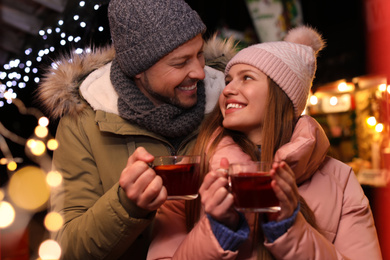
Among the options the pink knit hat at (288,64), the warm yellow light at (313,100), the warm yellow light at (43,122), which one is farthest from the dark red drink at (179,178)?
the warm yellow light at (313,100)

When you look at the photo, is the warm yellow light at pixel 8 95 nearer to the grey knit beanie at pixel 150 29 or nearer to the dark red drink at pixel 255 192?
the grey knit beanie at pixel 150 29

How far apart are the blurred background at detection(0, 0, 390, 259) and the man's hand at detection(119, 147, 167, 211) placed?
688 mm

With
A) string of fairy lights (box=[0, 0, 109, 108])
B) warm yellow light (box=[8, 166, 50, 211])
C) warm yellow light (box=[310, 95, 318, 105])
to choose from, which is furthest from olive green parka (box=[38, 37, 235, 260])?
warm yellow light (box=[310, 95, 318, 105])

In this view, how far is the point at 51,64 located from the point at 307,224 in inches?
65.5

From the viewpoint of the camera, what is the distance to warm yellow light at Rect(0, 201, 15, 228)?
293 cm

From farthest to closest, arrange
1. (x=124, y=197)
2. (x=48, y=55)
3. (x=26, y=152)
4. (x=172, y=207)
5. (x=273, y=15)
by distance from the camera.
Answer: (x=273, y=15) → (x=26, y=152) → (x=48, y=55) → (x=172, y=207) → (x=124, y=197)

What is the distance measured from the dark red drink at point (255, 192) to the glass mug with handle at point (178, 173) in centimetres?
25

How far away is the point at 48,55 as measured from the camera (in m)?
2.66

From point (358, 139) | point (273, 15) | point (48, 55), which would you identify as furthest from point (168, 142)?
point (358, 139)

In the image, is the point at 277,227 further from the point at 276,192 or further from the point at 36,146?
the point at 36,146

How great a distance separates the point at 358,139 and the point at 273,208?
4.36 m

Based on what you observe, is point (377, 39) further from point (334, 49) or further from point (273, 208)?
point (273, 208)

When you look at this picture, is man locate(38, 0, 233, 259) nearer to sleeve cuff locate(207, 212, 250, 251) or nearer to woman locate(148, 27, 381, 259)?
woman locate(148, 27, 381, 259)

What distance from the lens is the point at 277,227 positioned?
1.45 metres
